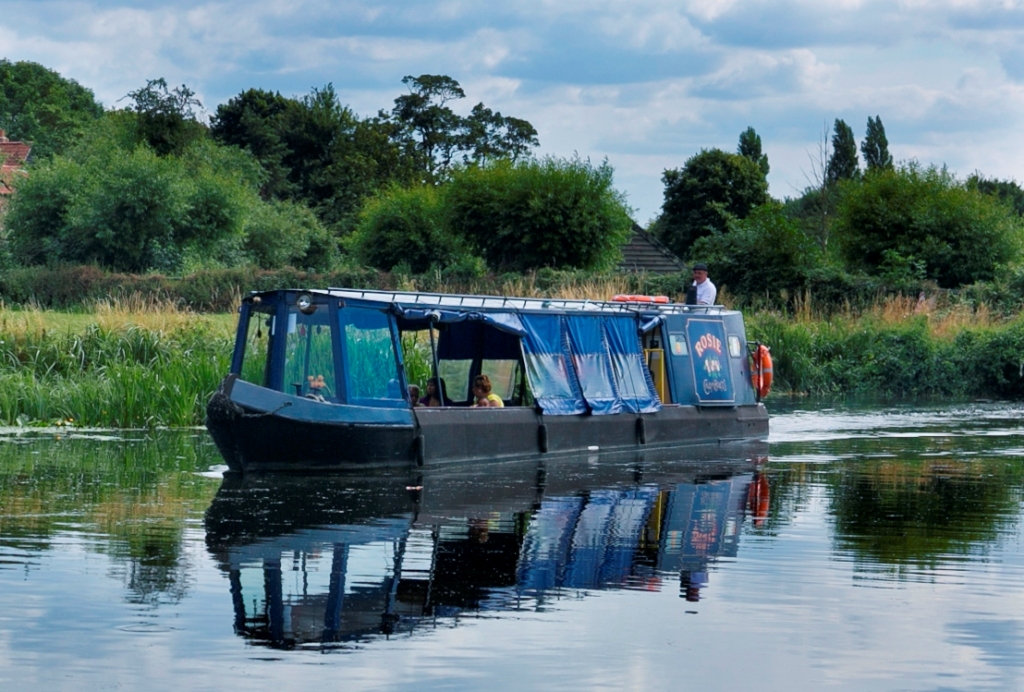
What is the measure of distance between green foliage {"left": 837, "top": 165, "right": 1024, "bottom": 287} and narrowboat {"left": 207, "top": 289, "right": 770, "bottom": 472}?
2020 centimetres

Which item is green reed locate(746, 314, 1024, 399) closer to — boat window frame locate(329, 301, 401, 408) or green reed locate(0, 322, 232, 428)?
green reed locate(0, 322, 232, 428)

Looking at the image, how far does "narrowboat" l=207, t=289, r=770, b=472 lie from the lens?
1608 cm

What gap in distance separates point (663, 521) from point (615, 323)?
700 cm

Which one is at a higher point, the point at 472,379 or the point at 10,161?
the point at 10,161

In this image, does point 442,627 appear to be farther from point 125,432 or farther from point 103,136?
point 103,136

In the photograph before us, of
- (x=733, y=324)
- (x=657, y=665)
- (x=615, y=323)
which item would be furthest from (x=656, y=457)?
(x=657, y=665)

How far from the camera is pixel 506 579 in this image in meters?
10.3

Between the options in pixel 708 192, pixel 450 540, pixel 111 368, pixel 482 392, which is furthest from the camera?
pixel 708 192

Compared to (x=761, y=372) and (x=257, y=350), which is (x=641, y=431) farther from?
(x=257, y=350)

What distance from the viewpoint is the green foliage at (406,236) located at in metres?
51.9

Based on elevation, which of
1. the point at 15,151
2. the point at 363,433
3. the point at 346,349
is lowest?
the point at 363,433

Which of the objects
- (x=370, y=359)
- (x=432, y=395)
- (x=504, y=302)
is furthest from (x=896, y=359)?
(x=370, y=359)

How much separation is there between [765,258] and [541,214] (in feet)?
27.5

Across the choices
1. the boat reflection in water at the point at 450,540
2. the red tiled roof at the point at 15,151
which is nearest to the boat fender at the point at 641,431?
the boat reflection in water at the point at 450,540
